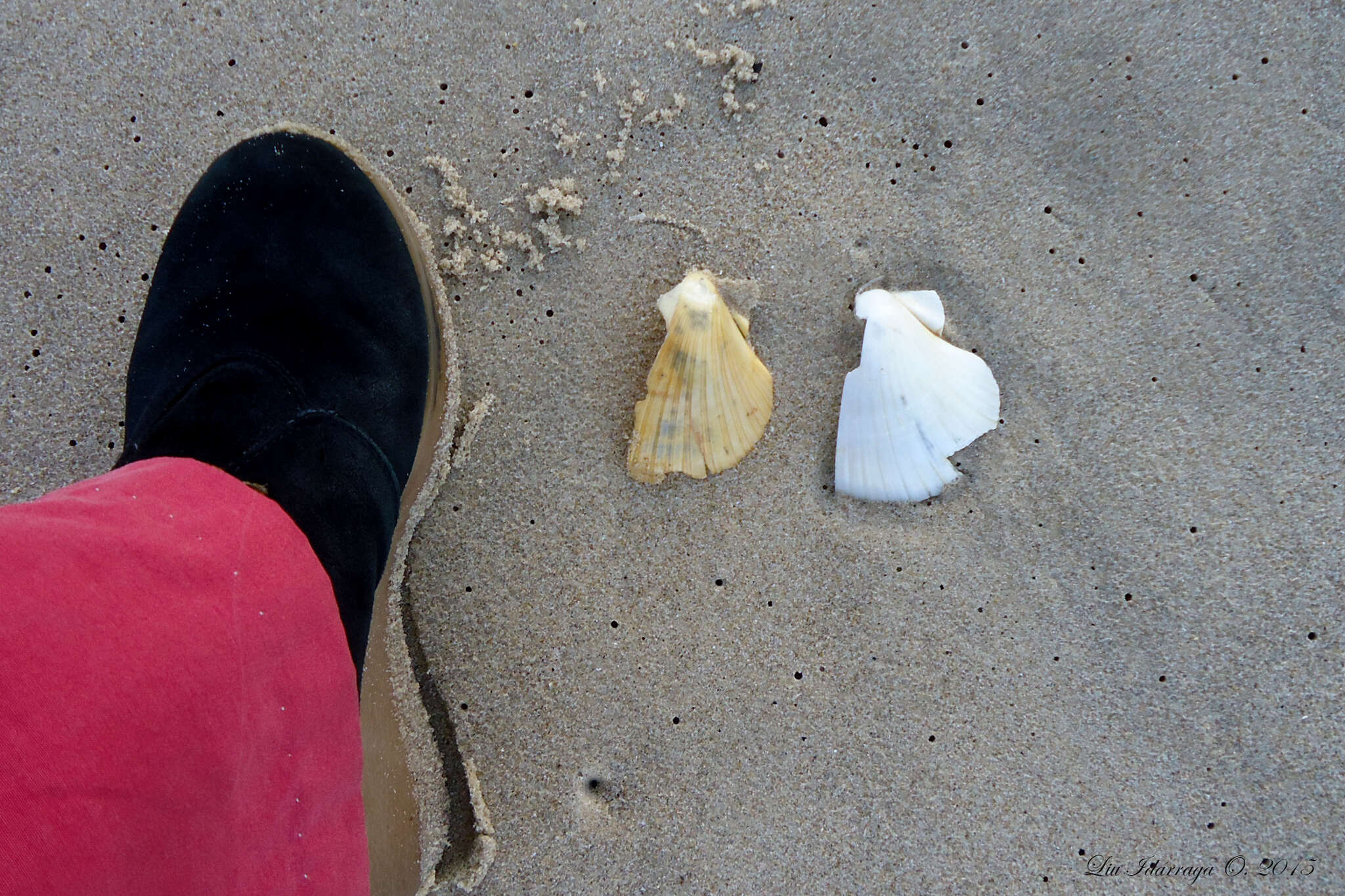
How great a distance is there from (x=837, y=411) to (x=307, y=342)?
115 cm

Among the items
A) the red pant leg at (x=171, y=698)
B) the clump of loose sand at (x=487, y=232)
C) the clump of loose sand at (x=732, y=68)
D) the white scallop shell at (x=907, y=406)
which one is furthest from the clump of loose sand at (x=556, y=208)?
the red pant leg at (x=171, y=698)

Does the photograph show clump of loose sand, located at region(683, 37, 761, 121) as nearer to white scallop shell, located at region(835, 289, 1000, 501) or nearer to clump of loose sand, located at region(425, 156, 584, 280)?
clump of loose sand, located at region(425, 156, 584, 280)

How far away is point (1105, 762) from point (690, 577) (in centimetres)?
104

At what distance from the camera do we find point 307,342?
1583 millimetres

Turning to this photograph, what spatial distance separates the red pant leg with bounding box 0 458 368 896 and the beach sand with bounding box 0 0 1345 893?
525mm

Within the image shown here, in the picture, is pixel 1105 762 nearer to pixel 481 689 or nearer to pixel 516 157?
pixel 481 689

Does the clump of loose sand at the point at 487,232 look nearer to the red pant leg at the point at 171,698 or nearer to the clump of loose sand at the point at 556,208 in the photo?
the clump of loose sand at the point at 556,208

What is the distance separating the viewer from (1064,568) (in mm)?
1764

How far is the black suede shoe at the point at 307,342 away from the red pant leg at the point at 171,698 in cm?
16

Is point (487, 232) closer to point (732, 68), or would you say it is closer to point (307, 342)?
point (307, 342)

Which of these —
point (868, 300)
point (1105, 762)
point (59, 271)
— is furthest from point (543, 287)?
point (1105, 762)

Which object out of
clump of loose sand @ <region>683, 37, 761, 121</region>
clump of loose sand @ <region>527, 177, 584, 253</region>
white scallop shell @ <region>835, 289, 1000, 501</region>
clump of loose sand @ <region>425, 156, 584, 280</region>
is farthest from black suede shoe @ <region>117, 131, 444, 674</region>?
white scallop shell @ <region>835, 289, 1000, 501</region>

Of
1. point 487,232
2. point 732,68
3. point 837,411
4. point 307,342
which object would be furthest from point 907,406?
point 307,342

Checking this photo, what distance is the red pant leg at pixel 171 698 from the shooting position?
0.93 metres
